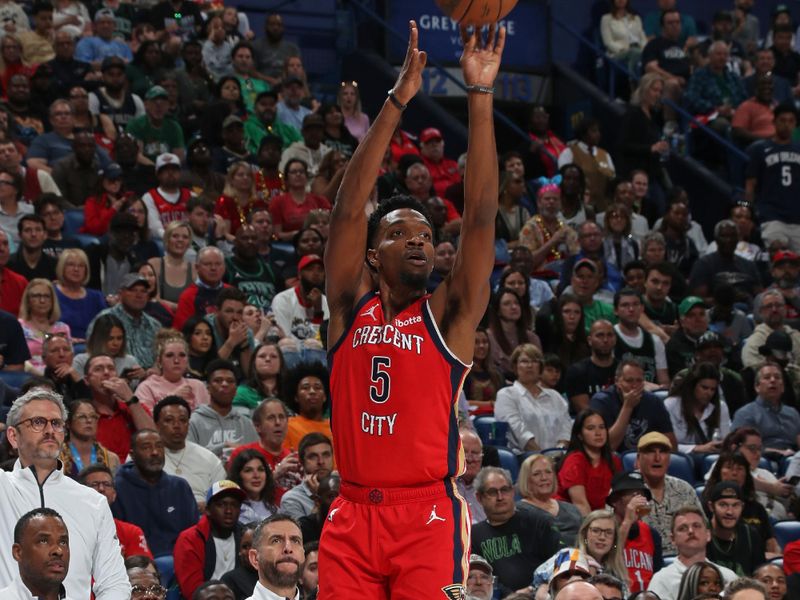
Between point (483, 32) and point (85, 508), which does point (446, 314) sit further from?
point (85, 508)

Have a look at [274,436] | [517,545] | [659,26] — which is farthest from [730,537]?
[659,26]

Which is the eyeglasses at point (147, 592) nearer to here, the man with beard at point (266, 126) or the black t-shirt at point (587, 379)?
the black t-shirt at point (587, 379)

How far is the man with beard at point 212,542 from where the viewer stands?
8266 mm

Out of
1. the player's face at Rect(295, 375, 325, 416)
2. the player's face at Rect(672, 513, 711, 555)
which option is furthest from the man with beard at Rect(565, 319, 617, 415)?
the player's face at Rect(672, 513, 711, 555)

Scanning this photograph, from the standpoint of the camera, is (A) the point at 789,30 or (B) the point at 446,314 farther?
(A) the point at 789,30

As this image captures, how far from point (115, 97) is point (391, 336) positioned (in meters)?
9.98

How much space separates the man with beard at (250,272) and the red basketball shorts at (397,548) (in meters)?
7.42

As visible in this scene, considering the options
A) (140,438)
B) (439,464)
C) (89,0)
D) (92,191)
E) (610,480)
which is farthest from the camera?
(89,0)

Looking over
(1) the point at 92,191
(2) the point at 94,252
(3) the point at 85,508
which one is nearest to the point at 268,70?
(1) the point at 92,191

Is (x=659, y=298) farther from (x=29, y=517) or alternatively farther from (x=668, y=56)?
(x=29, y=517)

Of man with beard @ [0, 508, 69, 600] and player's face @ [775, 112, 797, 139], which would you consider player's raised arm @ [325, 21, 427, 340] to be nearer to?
man with beard @ [0, 508, 69, 600]

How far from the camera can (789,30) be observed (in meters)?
18.1

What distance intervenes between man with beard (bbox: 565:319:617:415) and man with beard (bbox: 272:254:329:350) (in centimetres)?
200

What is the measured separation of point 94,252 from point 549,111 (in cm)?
837
